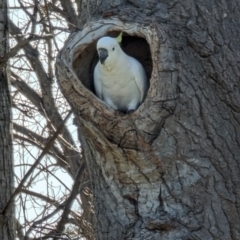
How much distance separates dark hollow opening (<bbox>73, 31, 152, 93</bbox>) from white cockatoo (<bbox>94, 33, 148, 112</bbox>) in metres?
0.04

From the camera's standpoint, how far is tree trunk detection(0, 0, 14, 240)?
156 inches

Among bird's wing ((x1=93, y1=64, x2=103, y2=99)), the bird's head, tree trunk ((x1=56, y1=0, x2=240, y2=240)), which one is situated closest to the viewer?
tree trunk ((x1=56, y1=0, x2=240, y2=240))

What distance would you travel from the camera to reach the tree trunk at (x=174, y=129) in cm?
285

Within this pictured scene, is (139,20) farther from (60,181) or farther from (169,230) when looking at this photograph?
(60,181)

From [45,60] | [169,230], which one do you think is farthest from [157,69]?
[45,60]

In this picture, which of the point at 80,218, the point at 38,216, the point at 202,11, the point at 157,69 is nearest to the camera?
the point at 157,69

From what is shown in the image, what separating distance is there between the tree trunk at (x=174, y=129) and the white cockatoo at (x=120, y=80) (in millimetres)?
423

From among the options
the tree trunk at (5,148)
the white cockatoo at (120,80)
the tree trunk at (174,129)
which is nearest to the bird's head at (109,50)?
the white cockatoo at (120,80)

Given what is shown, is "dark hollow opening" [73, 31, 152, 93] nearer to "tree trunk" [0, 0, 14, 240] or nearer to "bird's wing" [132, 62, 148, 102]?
"bird's wing" [132, 62, 148, 102]

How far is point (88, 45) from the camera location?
3.14m

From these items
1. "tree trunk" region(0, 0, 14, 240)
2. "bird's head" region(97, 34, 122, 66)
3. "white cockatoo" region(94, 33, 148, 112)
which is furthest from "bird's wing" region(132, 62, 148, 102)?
"tree trunk" region(0, 0, 14, 240)

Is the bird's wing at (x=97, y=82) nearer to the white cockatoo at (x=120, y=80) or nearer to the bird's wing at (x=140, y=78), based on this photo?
the white cockatoo at (x=120, y=80)

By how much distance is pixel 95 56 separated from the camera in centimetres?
346

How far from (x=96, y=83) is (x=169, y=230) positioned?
3.08 ft
